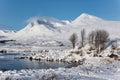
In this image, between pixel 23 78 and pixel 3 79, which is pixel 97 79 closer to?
pixel 23 78

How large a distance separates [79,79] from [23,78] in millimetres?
3801

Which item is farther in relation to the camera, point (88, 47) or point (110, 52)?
point (88, 47)

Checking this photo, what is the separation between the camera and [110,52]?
6431cm

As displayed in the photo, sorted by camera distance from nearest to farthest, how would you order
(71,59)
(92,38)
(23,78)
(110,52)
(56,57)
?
(23,78) < (110,52) < (71,59) < (56,57) < (92,38)

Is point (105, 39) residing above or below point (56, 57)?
above

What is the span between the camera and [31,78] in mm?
16438

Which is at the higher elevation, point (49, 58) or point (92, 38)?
point (92, 38)

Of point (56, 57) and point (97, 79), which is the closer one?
point (97, 79)

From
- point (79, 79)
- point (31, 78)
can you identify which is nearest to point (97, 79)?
point (79, 79)

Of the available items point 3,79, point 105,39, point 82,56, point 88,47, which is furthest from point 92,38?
point 3,79

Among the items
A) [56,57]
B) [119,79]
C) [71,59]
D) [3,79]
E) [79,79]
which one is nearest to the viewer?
[3,79]

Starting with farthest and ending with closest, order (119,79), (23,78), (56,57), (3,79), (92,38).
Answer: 1. (92,38)
2. (56,57)
3. (119,79)
4. (23,78)
5. (3,79)

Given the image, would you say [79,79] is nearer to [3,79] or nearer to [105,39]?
[3,79]

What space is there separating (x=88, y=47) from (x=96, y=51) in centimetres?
301
